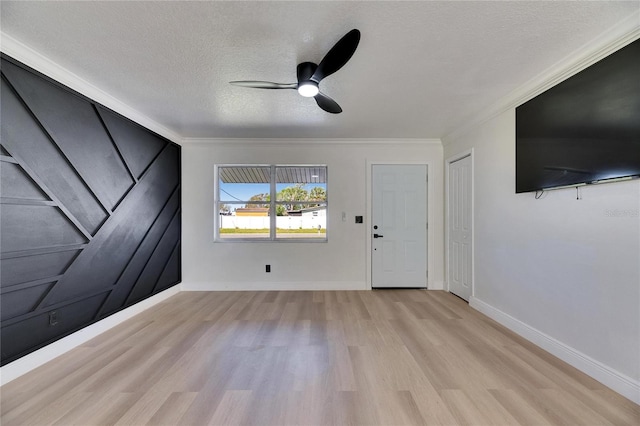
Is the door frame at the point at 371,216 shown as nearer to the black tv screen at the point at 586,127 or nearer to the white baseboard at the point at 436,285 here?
the white baseboard at the point at 436,285

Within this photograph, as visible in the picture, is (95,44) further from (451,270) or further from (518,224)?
(451,270)

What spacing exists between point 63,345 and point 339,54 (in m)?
3.29

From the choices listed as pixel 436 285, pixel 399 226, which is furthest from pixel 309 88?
pixel 436 285

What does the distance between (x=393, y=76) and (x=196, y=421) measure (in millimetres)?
2873

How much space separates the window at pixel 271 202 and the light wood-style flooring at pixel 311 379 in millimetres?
1555

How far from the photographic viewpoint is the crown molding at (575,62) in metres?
1.50

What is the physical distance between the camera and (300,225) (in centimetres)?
398

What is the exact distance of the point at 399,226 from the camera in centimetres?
388

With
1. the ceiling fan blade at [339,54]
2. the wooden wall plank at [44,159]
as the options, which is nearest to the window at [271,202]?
the wooden wall plank at [44,159]

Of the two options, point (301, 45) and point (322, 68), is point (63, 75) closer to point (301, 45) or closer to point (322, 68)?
point (301, 45)

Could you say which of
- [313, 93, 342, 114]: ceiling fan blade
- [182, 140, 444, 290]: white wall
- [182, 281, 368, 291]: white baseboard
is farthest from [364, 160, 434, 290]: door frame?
[313, 93, 342, 114]: ceiling fan blade

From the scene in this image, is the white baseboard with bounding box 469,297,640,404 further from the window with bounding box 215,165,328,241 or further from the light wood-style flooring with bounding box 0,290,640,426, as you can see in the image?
the window with bounding box 215,165,328,241

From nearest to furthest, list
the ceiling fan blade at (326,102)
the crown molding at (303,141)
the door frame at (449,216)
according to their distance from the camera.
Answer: the ceiling fan blade at (326,102) → the door frame at (449,216) → the crown molding at (303,141)

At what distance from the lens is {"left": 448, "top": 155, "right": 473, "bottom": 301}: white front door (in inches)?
126
